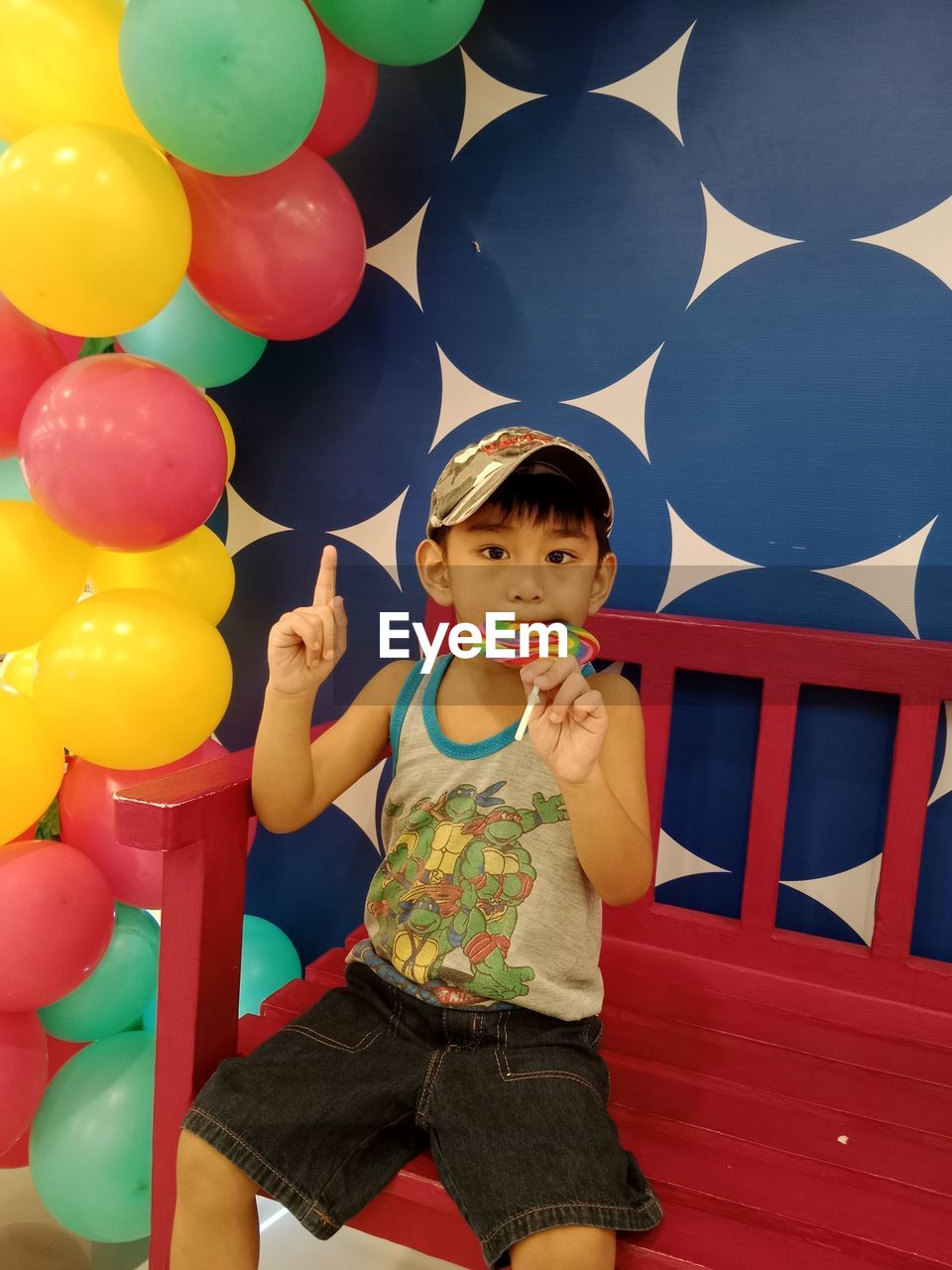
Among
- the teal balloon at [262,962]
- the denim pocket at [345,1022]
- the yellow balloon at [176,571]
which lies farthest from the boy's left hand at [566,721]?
the teal balloon at [262,962]

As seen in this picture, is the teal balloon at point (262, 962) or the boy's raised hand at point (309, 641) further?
the teal balloon at point (262, 962)

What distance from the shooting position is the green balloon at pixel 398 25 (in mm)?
1120

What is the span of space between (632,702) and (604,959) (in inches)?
16.9

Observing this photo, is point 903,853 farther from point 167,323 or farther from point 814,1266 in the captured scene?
point 167,323

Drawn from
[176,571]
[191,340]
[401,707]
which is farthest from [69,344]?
[401,707]

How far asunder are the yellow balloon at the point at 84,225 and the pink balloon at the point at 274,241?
0.10 metres

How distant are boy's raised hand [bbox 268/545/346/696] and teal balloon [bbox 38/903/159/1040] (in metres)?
0.51

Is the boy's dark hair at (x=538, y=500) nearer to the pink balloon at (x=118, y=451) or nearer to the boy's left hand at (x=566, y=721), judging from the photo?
the boy's left hand at (x=566, y=721)

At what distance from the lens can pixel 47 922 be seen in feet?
3.77

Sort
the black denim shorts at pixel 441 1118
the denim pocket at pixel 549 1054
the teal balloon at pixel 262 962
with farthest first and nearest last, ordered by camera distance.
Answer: the teal balloon at pixel 262 962
the denim pocket at pixel 549 1054
the black denim shorts at pixel 441 1118

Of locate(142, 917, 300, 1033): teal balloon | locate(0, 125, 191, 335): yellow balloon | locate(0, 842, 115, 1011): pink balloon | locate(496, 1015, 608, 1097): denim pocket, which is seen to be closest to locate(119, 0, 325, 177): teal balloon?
locate(0, 125, 191, 335): yellow balloon

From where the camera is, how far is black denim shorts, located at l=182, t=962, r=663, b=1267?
817 millimetres

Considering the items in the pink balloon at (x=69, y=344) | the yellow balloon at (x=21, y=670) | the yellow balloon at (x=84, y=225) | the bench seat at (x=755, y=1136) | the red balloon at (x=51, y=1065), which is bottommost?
the red balloon at (x=51, y=1065)

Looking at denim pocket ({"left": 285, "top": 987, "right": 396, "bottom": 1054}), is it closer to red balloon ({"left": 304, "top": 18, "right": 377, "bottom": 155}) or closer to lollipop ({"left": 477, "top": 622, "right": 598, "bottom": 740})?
lollipop ({"left": 477, "top": 622, "right": 598, "bottom": 740})
